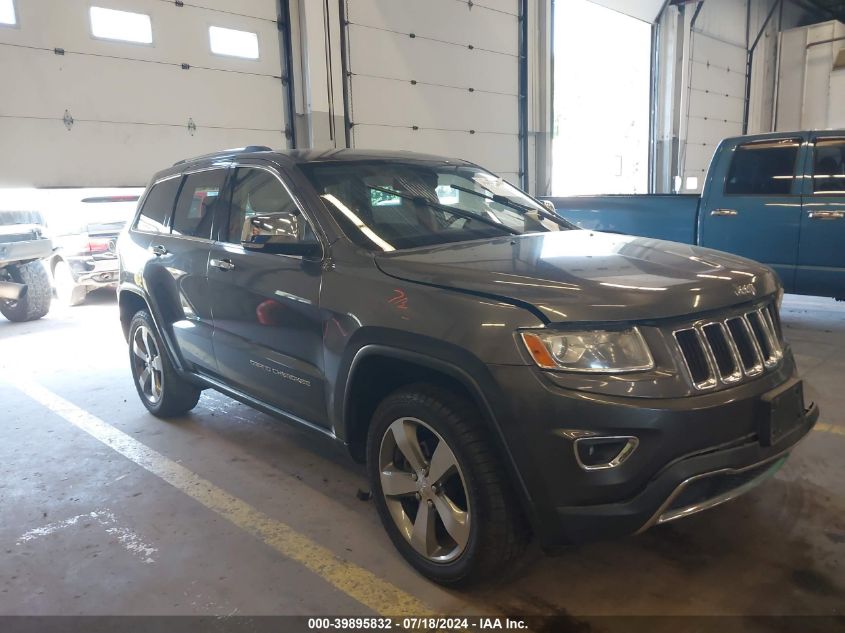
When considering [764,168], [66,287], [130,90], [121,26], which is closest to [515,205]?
[764,168]

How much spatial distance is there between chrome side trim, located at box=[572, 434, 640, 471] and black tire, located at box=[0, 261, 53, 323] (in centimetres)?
815

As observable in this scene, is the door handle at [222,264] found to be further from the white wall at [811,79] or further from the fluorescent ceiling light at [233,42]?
the white wall at [811,79]

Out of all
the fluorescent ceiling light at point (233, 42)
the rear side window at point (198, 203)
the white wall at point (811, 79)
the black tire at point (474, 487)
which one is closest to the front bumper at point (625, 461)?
the black tire at point (474, 487)

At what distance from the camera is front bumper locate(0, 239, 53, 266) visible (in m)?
7.61

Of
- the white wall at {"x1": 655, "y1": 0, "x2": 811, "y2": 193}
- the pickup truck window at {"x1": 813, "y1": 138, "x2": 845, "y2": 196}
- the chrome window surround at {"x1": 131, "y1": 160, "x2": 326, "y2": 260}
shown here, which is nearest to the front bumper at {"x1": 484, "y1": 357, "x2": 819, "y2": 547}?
the chrome window surround at {"x1": 131, "y1": 160, "x2": 326, "y2": 260}

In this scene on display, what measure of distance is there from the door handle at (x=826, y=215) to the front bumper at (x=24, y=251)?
811cm

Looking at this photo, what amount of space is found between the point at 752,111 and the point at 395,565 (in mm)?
20181

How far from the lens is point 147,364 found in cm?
458

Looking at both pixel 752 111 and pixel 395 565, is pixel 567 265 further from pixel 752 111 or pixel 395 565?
pixel 752 111

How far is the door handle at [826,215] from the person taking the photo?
18.7ft

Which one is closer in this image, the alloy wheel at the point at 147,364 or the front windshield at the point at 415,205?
the front windshield at the point at 415,205

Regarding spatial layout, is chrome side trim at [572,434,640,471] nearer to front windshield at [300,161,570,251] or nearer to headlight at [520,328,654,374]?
headlight at [520,328,654,374]

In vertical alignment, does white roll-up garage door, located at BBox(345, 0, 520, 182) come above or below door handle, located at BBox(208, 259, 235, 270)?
above

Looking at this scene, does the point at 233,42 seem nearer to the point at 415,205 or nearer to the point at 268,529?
the point at 415,205
